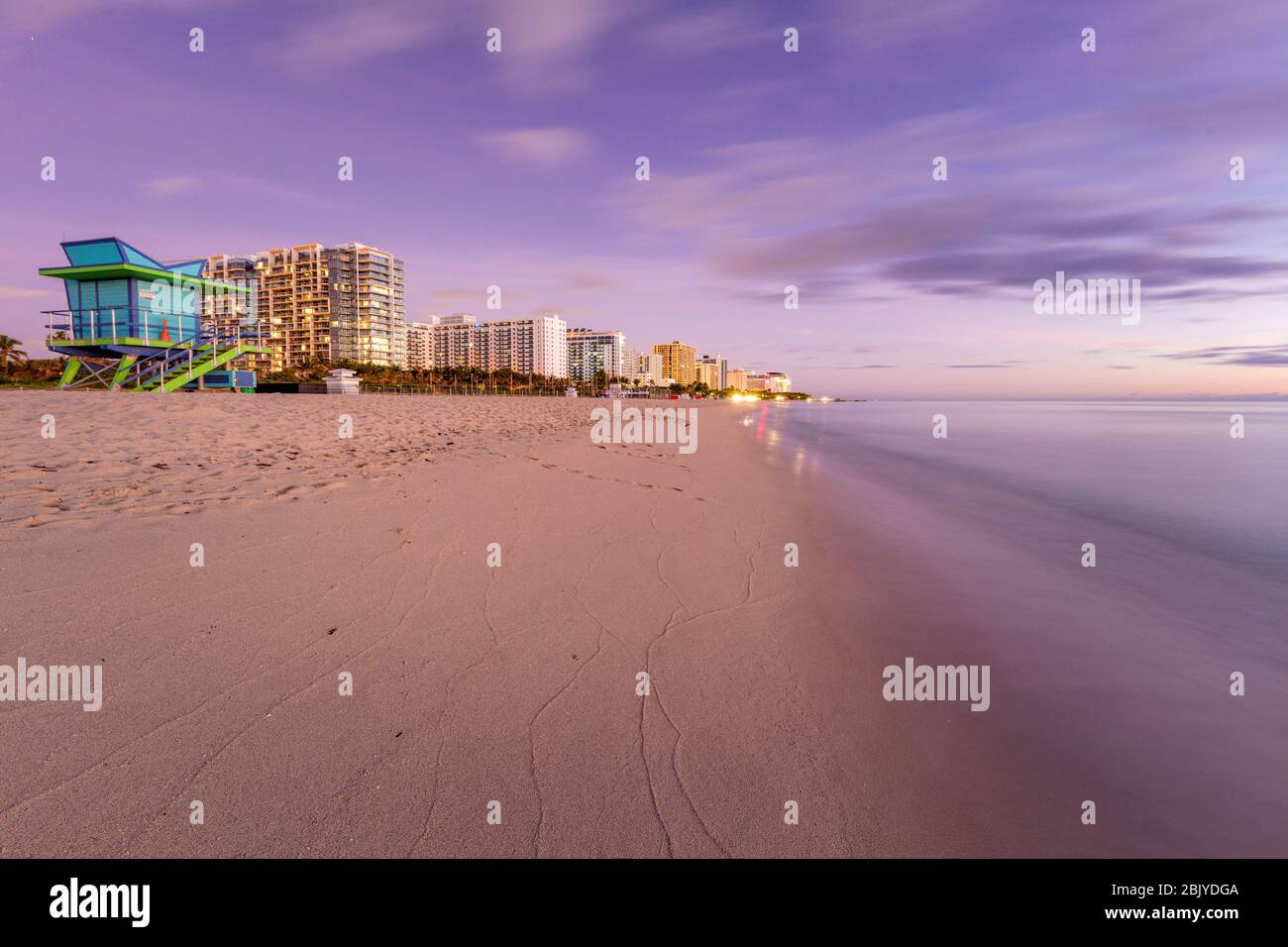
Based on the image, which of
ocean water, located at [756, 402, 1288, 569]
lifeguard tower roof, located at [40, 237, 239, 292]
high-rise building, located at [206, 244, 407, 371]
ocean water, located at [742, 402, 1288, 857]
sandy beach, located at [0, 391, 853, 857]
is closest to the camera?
sandy beach, located at [0, 391, 853, 857]

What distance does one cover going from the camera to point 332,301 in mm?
143875

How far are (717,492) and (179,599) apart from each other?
824cm

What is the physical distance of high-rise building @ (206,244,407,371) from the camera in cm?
14338

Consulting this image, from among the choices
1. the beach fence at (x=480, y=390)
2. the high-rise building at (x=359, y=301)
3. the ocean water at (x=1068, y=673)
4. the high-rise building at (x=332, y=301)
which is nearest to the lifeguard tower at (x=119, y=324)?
the beach fence at (x=480, y=390)

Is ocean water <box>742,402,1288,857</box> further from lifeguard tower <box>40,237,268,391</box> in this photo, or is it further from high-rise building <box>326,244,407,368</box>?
high-rise building <box>326,244,407,368</box>

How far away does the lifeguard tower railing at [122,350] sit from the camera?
30656mm

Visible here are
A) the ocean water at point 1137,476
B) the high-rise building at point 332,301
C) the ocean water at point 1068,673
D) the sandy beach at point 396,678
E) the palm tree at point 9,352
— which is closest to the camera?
the sandy beach at point 396,678

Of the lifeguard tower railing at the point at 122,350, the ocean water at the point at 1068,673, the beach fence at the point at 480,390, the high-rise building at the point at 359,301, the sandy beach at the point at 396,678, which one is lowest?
the ocean water at the point at 1068,673

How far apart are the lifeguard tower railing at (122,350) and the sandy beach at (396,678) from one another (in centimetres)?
3121

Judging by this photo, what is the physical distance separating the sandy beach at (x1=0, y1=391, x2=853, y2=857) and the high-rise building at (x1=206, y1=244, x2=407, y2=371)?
155047 millimetres

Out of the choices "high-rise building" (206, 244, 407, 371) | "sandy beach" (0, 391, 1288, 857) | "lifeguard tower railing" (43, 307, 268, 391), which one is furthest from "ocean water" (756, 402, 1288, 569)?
"high-rise building" (206, 244, 407, 371)

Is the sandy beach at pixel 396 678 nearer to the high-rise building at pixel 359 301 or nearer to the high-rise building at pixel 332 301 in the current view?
the high-rise building at pixel 359 301
